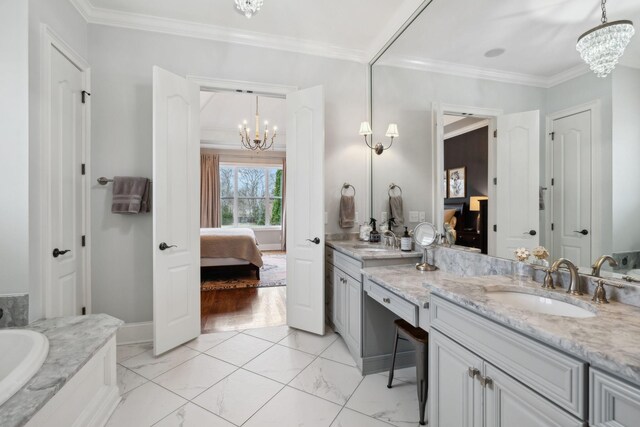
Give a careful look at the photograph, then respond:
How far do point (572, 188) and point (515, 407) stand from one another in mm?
937

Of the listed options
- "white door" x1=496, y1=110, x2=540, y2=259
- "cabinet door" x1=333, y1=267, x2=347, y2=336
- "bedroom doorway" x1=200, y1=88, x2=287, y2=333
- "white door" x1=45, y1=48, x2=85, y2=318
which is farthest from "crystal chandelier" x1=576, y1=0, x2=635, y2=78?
"white door" x1=45, y1=48, x2=85, y2=318

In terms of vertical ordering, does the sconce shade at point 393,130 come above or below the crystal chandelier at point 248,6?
below

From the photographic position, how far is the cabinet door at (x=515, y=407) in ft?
2.76

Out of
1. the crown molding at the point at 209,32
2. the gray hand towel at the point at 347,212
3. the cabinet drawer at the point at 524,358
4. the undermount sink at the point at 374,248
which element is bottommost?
the cabinet drawer at the point at 524,358

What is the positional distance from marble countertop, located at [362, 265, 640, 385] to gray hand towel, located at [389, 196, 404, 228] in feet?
4.44

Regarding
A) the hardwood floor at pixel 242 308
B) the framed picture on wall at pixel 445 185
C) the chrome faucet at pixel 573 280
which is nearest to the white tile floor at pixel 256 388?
the hardwood floor at pixel 242 308

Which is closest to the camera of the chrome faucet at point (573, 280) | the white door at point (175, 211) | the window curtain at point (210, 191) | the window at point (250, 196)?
the chrome faucet at point (573, 280)

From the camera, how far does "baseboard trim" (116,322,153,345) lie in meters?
2.68

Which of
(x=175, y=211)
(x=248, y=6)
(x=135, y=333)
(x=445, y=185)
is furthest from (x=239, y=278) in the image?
(x=248, y=6)

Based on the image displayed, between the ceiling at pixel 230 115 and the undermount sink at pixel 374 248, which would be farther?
the ceiling at pixel 230 115

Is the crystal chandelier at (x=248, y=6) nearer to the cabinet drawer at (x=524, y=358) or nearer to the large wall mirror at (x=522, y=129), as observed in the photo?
the large wall mirror at (x=522, y=129)

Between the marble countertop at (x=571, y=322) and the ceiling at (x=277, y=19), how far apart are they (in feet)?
7.38

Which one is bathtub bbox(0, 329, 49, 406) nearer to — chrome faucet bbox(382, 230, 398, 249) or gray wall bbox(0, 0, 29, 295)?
gray wall bbox(0, 0, 29, 295)

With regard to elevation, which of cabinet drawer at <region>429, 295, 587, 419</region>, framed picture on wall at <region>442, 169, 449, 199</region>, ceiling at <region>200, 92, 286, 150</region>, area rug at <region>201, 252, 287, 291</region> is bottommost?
area rug at <region>201, 252, 287, 291</region>
